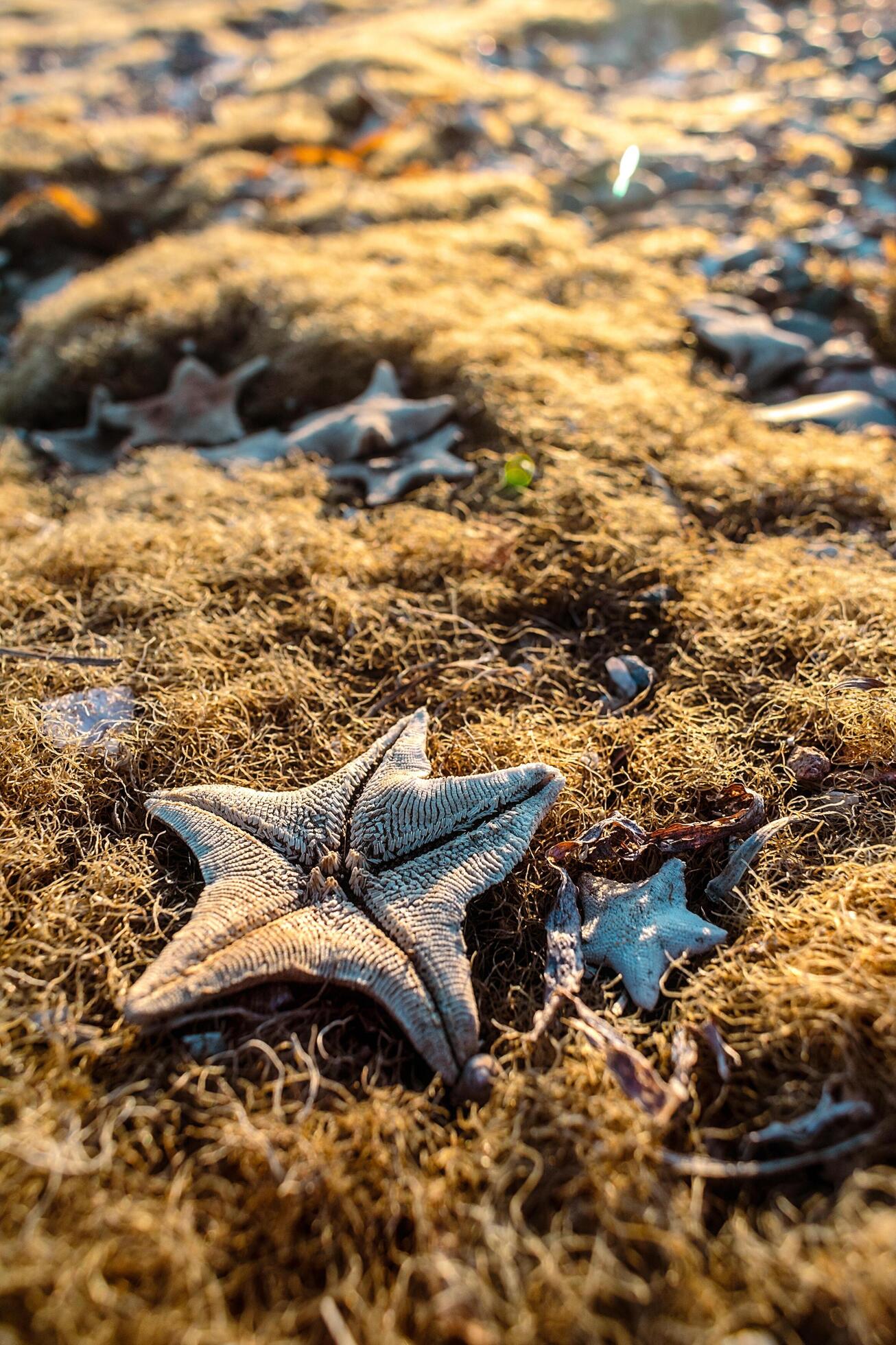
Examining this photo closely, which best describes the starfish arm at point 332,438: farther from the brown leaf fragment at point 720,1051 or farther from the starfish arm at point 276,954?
the brown leaf fragment at point 720,1051

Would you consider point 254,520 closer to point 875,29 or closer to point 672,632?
point 672,632

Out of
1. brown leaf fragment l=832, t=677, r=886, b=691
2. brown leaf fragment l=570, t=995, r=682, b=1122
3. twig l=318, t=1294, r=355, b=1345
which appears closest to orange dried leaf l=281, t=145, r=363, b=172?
brown leaf fragment l=832, t=677, r=886, b=691

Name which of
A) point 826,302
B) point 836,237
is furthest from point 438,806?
point 836,237

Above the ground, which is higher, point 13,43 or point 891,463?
point 13,43

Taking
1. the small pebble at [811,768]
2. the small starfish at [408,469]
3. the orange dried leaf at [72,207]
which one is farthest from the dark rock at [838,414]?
the orange dried leaf at [72,207]

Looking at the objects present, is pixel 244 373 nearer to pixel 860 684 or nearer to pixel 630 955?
pixel 860 684

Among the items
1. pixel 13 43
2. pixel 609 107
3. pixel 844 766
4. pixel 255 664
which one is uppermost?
pixel 13 43

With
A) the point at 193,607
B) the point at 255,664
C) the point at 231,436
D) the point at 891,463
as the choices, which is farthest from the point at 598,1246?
the point at 231,436
